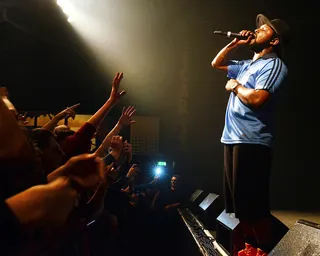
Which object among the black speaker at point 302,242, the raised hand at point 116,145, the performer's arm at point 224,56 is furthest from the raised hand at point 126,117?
the black speaker at point 302,242

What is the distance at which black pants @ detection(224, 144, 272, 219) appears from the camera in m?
1.69

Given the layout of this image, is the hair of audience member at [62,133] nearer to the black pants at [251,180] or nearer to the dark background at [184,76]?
the black pants at [251,180]

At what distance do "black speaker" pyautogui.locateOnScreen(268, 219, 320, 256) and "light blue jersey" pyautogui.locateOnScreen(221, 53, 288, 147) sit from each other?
460mm

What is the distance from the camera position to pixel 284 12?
3865mm

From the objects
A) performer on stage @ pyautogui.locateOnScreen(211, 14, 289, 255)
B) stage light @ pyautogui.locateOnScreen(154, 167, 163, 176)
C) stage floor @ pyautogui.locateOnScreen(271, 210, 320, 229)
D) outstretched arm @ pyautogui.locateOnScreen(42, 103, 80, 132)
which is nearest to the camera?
performer on stage @ pyautogui.locateOnScreen(211, 14, 289, 255)

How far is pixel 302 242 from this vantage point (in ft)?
4.43

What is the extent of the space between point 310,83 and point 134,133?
3802 millimetres

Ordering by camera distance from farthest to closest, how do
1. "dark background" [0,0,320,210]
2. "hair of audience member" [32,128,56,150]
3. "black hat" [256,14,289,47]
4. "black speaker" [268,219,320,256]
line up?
1. "dark background" [0,0,320,210]
2. "black hat" [256,14,289,47]
3. "black speaker" [268,219,320,256]
4. "hair of audience member" [32,128,56,150]

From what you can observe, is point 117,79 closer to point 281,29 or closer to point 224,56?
point 224,56

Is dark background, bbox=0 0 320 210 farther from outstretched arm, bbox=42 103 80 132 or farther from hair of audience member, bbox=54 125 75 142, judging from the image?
hair of audience member, bbox=54 125 75 142

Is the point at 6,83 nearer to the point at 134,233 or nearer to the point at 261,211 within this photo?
the point at 134,233

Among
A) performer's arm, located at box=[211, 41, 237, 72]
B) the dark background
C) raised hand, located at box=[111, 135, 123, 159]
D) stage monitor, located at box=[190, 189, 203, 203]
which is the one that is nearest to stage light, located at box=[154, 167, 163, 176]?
the dark background

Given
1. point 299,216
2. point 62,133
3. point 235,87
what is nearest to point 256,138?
point 235,87

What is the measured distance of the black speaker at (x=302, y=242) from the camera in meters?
1.26
